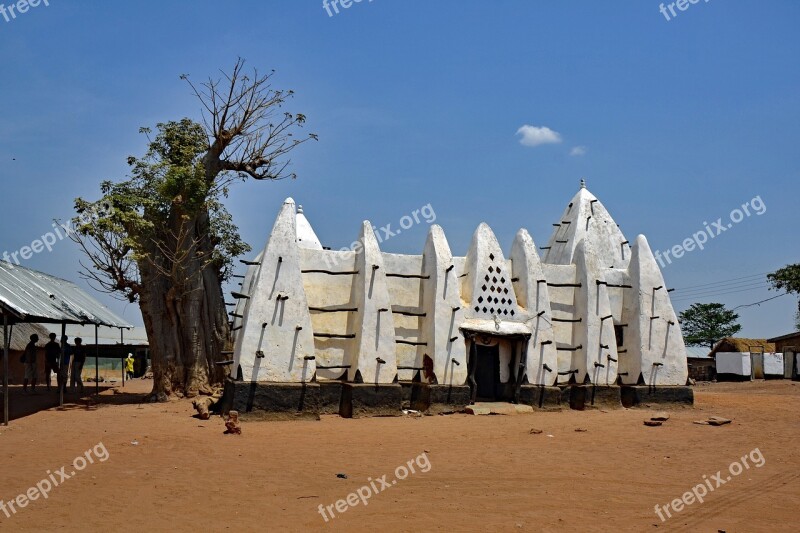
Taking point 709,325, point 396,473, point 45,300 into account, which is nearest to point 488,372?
point 396,473

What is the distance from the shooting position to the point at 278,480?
9.09 meters

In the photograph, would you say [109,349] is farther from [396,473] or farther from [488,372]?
[396,473]

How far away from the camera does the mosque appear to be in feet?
48.5

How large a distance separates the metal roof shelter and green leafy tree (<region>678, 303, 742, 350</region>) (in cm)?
4338

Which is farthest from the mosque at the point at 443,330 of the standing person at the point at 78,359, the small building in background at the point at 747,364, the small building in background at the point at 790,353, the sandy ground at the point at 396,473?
the small building in background at the point at 747,364

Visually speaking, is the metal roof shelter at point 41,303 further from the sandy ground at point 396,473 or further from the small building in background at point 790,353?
the small building in background at point 790,353

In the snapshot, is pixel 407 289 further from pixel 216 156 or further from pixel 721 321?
pixel 721 321

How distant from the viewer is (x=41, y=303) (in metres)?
14.4

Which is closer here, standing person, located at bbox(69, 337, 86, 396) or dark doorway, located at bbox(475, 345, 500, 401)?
dark doorway, located at bbox(475, 345, 500, 401)

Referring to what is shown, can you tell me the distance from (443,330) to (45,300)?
29.5 feet

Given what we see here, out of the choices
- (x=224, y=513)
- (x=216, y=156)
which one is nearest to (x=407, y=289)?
(x=216, y=156)

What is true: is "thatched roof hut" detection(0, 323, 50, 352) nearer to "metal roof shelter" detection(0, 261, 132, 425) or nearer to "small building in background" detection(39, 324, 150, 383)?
"small building in background" detection(39, 324, 150, 383)

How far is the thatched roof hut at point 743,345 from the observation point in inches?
1454

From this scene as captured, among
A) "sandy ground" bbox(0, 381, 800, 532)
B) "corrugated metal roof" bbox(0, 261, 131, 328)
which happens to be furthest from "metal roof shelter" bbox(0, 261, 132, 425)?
Result: "sandy ground" bbox(0, 381, 800, 532)
